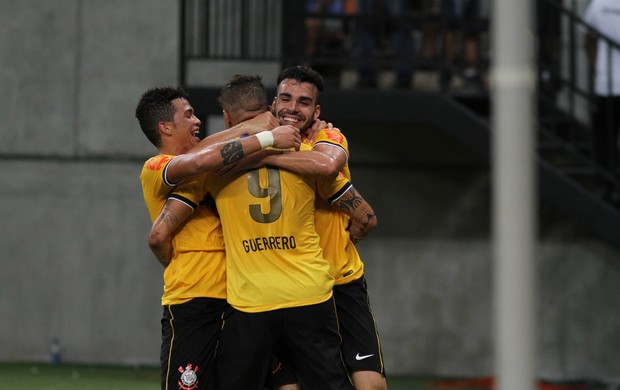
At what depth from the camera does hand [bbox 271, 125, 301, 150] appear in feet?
15.8

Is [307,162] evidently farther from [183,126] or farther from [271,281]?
[183,126]

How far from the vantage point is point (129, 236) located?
1070cm

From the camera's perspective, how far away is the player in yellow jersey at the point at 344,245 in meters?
5.20

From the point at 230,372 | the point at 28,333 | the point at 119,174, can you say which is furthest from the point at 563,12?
the point at 28,333

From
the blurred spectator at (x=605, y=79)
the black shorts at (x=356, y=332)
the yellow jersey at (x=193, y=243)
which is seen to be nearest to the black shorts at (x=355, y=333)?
the black shorts at (x=356, y=332)

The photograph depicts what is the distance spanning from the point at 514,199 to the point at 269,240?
2.36m

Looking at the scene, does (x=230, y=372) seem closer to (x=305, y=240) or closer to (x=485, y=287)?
(x=305, y=240)

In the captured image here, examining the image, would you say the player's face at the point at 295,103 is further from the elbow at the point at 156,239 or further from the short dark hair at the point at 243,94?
the elbow at the point at 156,239

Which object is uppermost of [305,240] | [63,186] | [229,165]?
[229,165]

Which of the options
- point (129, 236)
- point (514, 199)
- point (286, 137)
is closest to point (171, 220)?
point (286, 137)

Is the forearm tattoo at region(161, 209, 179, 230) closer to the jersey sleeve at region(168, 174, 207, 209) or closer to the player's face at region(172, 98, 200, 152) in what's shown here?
the jersey sleeve at region(168, 174, 207, 209)

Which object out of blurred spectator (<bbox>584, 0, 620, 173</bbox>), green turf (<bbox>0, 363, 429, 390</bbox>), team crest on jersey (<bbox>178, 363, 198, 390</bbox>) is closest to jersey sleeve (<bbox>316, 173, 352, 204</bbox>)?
team crest on jersey (<bbox>178, 363, 198, 390</bbox>)

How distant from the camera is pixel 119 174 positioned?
10688 millimetres

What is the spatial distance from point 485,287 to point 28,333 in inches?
185
